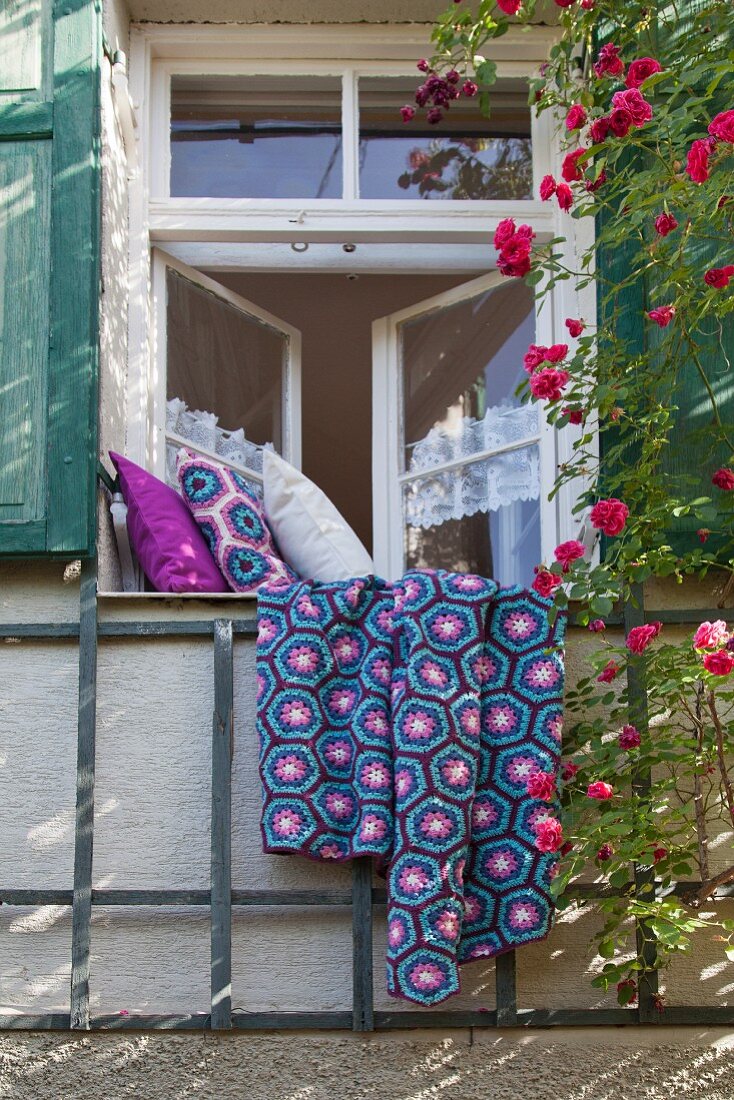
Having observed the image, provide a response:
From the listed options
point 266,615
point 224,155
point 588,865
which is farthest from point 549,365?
point 224,155

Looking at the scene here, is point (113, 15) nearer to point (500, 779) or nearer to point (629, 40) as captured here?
point (629, 40)

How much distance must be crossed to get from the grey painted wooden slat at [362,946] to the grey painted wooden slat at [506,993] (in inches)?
11.3

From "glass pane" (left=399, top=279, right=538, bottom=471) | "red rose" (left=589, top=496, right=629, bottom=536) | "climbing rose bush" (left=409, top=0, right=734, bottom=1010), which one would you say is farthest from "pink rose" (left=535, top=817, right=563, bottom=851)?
"glass pane" (left=399, top=279, right=538, bottom=471)

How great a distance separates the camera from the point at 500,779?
128 inches

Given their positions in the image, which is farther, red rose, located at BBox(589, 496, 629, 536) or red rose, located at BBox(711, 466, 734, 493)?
red rose, located at BBox(711, 466, 734, 493)

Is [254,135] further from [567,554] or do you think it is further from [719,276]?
[567,554]

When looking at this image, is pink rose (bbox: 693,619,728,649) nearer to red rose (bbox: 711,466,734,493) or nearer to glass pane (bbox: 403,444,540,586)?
red rose (bbox: 711,466,734,493)

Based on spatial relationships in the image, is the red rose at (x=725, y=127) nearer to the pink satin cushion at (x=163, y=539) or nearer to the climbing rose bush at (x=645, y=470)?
the climbing rose bush at (x=645, y=470)

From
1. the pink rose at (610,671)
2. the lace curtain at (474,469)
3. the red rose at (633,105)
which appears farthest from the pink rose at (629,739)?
the red rose at (633,105)

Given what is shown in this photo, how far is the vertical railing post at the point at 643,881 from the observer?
10.7ft

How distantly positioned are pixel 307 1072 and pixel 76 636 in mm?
1120

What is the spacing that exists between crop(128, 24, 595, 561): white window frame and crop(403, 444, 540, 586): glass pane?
2.3 inches

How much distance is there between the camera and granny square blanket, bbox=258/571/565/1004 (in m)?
3.13

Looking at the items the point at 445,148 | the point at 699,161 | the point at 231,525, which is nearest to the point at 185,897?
the point at 231,525
